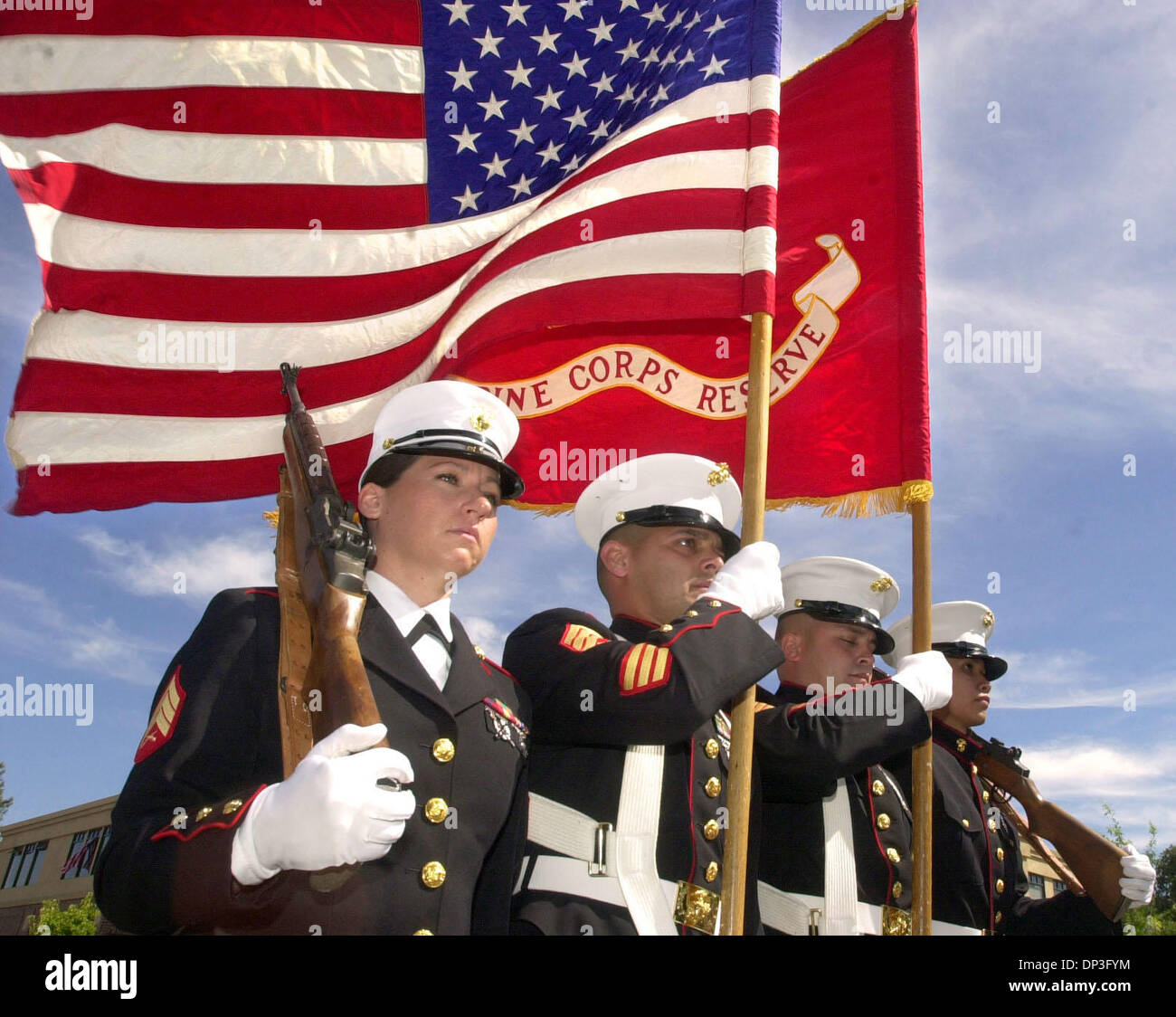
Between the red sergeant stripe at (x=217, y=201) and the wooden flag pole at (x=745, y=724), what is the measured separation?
1850mm

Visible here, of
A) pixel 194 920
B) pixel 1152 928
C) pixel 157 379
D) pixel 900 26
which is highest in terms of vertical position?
pixel 900 26

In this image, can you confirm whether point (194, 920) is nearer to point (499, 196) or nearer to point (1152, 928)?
point (499, 196)

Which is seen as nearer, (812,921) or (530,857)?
(530,857)

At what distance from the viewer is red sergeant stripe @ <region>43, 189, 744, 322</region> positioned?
15.5 feet

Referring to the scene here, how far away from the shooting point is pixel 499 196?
17.0ft

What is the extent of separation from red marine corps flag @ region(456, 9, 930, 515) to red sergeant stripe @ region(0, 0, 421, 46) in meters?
1.64

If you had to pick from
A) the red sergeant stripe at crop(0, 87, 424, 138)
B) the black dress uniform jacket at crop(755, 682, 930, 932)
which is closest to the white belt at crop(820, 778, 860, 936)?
the black dress uniform jacket at crop(755, 682, 930, 932)

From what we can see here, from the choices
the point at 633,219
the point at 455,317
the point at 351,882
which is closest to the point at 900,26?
the point at 633,219

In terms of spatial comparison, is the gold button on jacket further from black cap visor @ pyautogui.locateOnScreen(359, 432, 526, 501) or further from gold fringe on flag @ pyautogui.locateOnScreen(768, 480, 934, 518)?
gold fringe on flag @ pyautogui.locateOnScreen(768, 480, 934, 518)

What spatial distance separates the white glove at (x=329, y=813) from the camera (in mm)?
2438

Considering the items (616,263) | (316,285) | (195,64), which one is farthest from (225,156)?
(616,263)

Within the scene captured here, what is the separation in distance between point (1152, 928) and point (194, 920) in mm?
22097

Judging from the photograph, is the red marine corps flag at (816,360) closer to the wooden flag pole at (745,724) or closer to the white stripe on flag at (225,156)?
the white stripe on flag at (225,156)

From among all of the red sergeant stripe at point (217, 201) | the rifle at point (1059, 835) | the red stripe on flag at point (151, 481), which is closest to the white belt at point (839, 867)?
the rifle at point (1059, 835)
